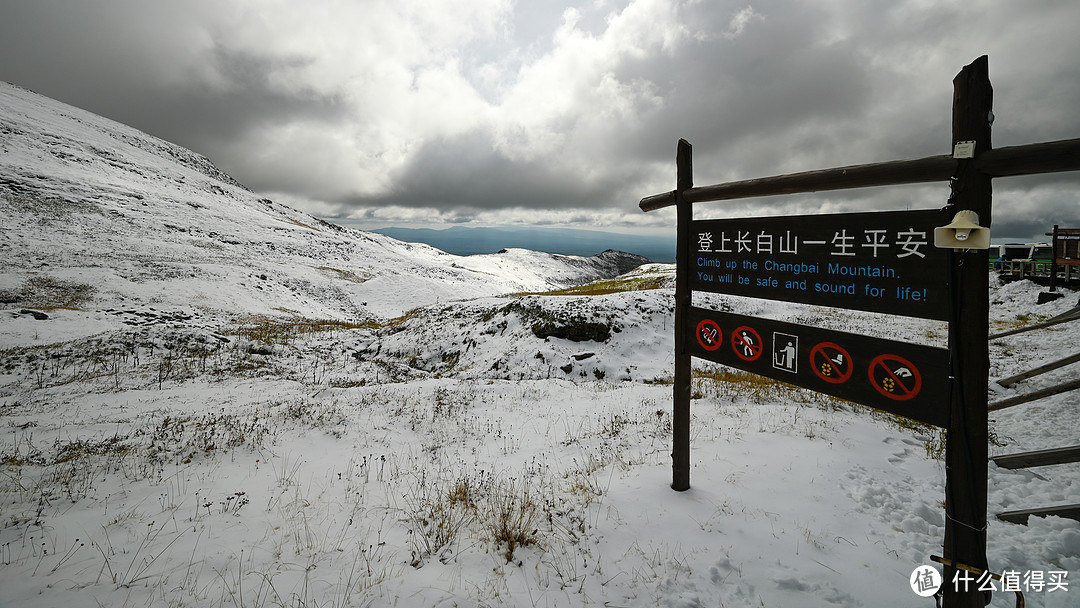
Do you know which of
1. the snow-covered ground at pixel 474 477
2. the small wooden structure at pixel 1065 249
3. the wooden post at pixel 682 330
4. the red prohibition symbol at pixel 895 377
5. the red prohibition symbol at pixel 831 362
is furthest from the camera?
the small wooden structure at pixel 1065 249

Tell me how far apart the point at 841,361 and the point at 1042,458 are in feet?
10.8

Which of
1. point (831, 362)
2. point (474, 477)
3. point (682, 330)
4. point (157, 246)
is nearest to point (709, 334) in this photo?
point (682, 330)

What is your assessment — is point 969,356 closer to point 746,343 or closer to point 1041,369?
point 746,343

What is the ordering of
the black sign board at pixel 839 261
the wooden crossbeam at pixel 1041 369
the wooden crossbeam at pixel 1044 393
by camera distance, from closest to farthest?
the black sign board at pixel 839 261
the wooden crossbeam at pixel 1044 393
the wooden crossbeam at pixel 1041 369

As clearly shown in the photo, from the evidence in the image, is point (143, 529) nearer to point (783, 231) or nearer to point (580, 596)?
point (580, 596)

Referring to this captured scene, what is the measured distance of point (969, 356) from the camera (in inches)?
106

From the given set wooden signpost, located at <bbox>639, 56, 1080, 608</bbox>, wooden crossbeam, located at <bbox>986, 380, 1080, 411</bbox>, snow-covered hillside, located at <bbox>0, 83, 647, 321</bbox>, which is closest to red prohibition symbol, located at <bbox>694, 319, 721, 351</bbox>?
wooden signpost, located at <bbox>639, 56, 1080, 608</bbox>

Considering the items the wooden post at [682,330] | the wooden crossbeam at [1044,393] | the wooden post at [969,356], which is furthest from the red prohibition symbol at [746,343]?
the wooden crossbeam at [1044,393]

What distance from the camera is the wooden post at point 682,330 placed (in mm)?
4820

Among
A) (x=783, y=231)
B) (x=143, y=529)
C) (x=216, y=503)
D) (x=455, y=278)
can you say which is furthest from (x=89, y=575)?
(x=455, y=278)

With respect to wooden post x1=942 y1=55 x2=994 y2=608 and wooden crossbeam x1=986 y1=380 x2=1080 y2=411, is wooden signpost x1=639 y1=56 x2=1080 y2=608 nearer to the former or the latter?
wooden post x1=942 y1=55 x2=994 y2=608

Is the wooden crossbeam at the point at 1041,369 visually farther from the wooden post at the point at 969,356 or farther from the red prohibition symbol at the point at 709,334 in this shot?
the red prohibition symbol at the point at 709,334

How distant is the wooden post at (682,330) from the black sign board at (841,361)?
37cm

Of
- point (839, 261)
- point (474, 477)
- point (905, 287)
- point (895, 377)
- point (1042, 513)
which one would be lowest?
point (474, 477)
